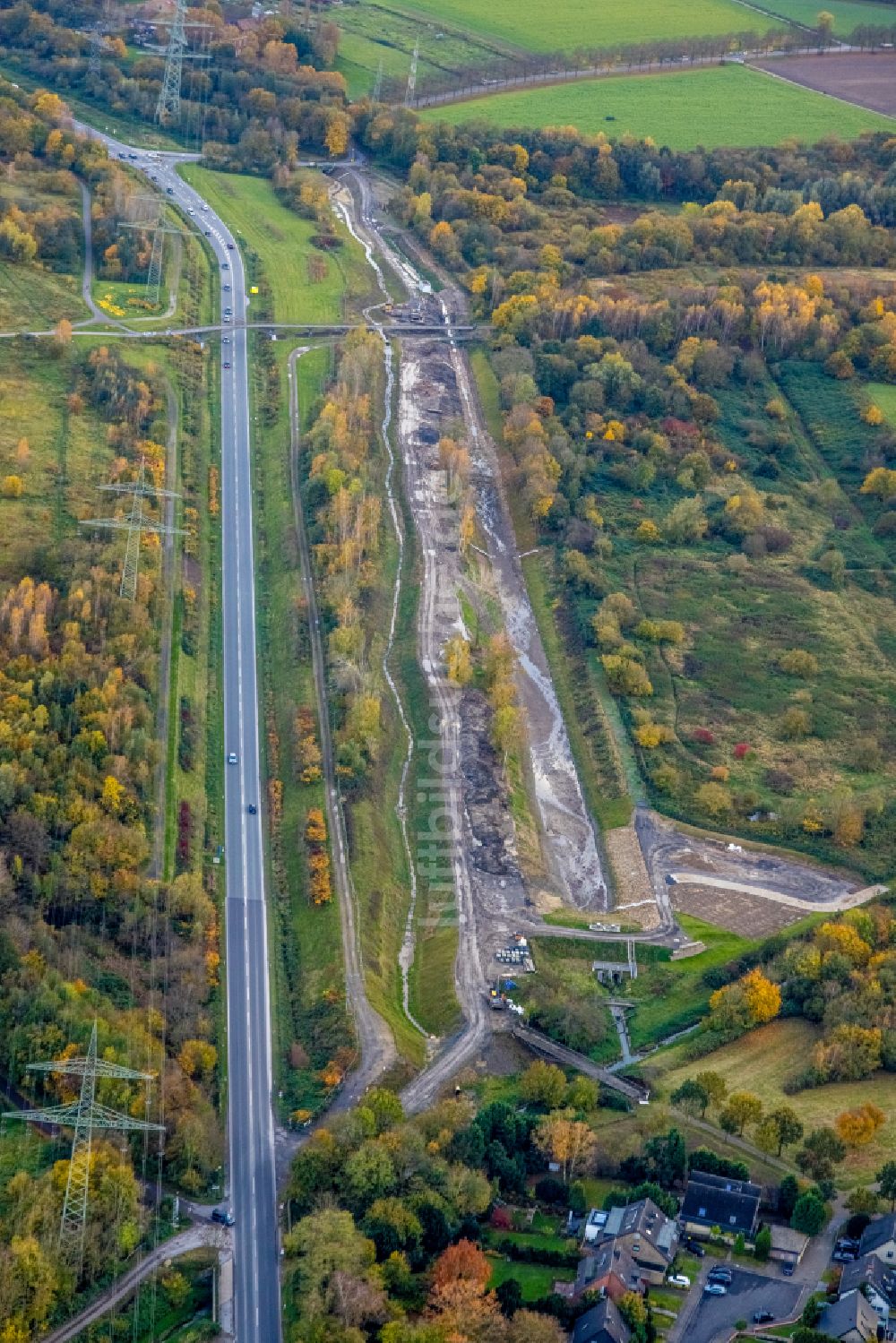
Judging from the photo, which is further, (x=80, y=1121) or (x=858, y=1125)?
(x=858, y=1125)

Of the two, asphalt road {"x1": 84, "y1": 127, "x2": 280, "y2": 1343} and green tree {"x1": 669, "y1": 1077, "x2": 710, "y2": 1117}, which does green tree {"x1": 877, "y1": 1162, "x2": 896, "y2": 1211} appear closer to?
green tree {"x1": 669, "y1": 1077, "x2": 710, "y2": 1117}

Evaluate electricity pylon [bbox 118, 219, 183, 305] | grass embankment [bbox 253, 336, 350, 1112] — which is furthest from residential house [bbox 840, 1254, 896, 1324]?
electricity pylon [bbox 118, 219, 183, 305]

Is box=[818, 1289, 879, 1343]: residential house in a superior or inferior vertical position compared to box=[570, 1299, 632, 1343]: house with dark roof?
superior

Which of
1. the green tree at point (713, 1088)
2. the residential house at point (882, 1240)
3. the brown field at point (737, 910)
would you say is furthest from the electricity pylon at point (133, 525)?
the residential house at point (882, 1240)

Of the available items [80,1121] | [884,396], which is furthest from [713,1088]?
[884,396]

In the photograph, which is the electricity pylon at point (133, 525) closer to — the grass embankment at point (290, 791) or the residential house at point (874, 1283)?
the grass embankment at point (290, 791)

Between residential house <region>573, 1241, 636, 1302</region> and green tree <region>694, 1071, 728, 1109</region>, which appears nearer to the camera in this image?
residential house <region>573, 1241, 636, 1302</region>

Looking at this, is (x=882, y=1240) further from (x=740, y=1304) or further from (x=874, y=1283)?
(x=740, y=1304)
